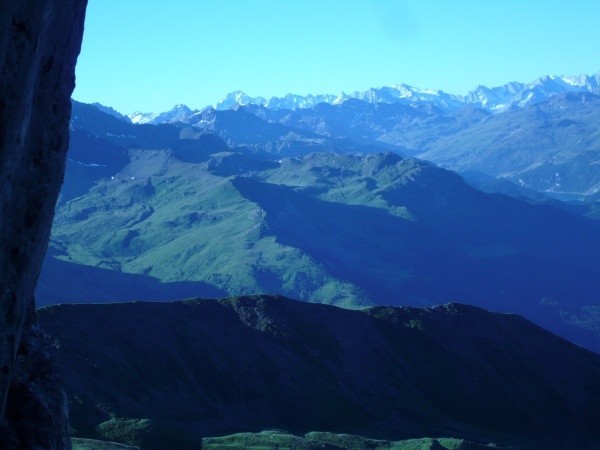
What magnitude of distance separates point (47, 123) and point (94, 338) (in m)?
75.8

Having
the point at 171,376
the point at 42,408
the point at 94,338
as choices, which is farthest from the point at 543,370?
the point at 42,408

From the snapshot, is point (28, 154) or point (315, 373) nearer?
point (28, 154)

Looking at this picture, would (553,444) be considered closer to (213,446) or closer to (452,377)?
(452,377)

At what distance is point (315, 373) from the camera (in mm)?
105375

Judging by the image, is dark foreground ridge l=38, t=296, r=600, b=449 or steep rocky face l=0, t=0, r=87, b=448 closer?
steep rocky face l=0, t=0, r=87, b=448

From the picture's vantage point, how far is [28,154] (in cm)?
1720

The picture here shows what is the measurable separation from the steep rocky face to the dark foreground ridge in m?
54.5

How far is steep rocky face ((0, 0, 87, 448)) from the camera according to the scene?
1555cm

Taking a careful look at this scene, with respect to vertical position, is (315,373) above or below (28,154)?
below

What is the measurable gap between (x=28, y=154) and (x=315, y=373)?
90.6m

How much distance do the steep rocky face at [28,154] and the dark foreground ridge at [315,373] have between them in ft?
179

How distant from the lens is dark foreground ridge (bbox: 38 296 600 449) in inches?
3376

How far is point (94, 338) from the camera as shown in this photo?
298 ft

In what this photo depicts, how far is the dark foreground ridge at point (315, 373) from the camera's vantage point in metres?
85.8
